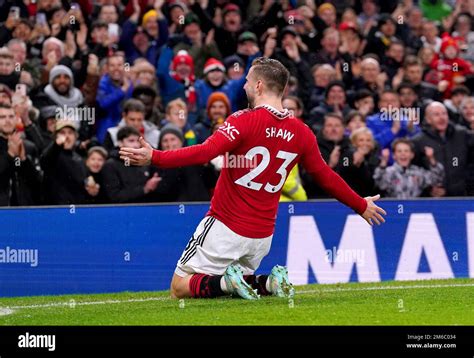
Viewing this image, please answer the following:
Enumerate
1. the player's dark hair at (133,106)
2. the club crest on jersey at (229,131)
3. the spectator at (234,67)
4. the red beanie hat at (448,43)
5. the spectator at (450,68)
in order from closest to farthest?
the club crest on jersey at (229,131) → the player's dark hair at (133,106) → the spectator at (234,67) → the spectator at (450,68) → the red beanie hat at (448,43)

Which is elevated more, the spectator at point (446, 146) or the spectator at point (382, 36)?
the spectator at point (382, 36)

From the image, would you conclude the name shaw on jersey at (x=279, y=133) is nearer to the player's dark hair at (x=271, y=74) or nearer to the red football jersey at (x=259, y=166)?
the red football jersey at (x=259, y=166)

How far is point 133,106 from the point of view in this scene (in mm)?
16625

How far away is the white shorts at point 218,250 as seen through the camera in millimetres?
11305

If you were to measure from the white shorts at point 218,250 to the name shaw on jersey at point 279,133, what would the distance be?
2.99 feet

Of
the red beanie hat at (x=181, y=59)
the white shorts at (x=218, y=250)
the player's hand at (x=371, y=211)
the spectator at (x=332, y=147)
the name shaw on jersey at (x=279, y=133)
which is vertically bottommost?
the white shorts at (x=218, y=250)

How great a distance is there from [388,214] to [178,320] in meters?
5.82

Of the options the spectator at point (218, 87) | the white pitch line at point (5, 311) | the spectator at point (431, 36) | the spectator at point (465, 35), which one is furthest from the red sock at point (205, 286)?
the spectator at point (431, 36)

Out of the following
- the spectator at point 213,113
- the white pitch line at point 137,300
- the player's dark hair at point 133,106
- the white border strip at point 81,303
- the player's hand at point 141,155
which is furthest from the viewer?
the spectator at point 213,113

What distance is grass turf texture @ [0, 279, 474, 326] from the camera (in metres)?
9.77

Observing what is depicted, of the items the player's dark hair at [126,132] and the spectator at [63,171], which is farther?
the player's dark hair at [126,132]

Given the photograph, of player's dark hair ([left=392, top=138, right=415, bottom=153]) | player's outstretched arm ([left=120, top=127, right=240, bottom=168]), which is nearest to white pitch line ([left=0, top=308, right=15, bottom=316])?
player's outstretched arm ([left=120, top=127, right=240, bottom=168])

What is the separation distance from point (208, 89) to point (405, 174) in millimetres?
3336

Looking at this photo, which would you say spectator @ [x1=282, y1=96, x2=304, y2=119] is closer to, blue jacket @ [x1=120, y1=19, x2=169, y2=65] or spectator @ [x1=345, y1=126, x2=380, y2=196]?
spectator @ [x1=345, y1=126, x2=380, y2=196]
